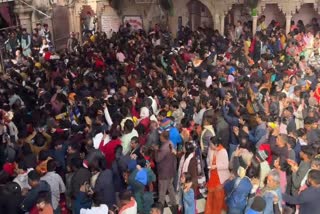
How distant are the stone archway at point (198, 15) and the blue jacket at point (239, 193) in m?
14.1

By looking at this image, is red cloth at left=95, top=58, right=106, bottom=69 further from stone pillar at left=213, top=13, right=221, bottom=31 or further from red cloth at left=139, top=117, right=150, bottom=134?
stone pillar at left=213, top=13, right=221, bottom=31

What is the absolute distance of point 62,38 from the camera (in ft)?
A: 62.3

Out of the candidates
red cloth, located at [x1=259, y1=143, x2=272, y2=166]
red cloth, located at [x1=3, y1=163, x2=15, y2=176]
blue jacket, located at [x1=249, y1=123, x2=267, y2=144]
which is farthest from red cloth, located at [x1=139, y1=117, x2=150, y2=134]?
red cloth, located at [x1=3, y1=163, x2=15, y2=176]

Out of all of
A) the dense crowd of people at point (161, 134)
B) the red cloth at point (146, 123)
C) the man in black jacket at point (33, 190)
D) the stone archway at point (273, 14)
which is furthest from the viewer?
the stone archway at point (273, 14)

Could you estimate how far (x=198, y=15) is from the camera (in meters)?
19.5

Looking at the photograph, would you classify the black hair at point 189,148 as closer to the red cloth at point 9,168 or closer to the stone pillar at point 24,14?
the red cloth at point 9,168

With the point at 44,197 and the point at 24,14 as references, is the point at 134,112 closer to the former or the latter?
the point at 44,197

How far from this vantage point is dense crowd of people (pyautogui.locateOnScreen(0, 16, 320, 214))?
5.85 m

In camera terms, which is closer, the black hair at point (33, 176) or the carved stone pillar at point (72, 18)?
the black hair at point (33, 176)

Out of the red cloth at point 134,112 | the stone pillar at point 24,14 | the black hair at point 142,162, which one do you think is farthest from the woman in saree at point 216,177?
the stone pillar at point 24,14

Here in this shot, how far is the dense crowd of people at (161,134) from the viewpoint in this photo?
230 inches

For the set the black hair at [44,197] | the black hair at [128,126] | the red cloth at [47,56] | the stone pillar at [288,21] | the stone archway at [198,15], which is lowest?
the black hair at [44,197]

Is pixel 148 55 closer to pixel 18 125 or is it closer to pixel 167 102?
pixel 167 102

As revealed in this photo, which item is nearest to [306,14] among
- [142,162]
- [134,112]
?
[134,112]
